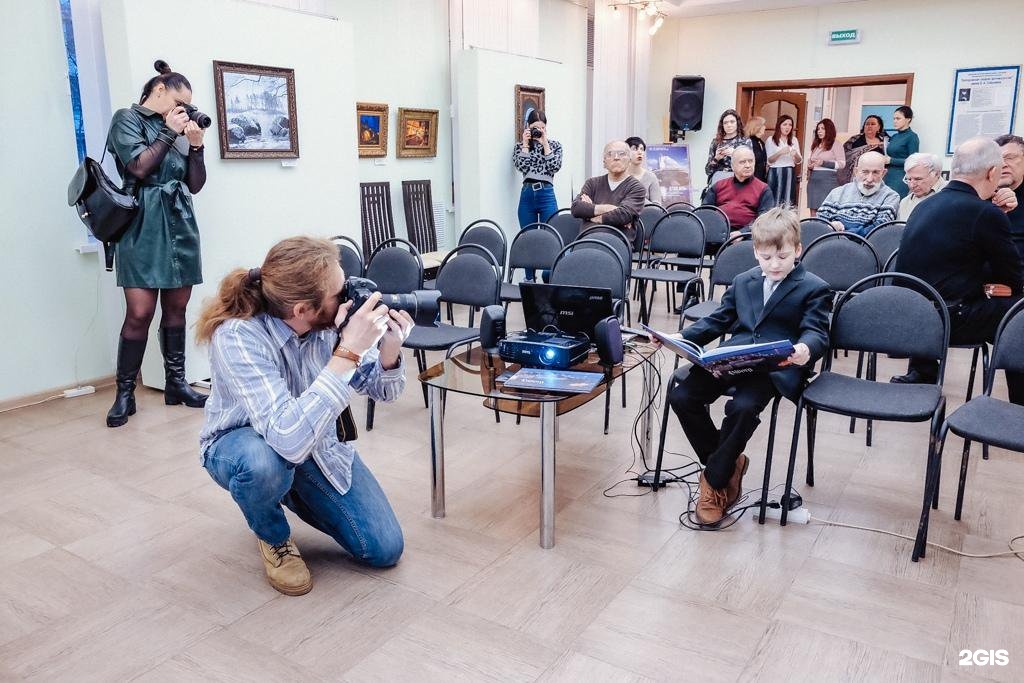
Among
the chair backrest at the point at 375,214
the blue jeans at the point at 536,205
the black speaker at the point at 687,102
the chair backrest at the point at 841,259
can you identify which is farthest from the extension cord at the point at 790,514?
the black speaker at the point at 687,102

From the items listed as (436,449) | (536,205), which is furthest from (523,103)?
(436,449)

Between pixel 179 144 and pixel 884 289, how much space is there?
3338 mm

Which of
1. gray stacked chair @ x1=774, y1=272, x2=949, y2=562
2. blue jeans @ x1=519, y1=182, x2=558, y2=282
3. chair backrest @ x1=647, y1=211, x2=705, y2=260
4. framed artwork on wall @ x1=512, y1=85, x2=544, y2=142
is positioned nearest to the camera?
gray stacked chair @ x1=774, y1=272, x2=949, y2=562

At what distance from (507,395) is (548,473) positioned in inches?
11.7

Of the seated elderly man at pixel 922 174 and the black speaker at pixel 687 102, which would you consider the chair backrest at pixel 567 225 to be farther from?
the black speaker at pixel 687 102

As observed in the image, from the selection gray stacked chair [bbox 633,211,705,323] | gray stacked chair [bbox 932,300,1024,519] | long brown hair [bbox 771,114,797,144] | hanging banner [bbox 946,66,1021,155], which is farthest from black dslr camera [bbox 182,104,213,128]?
hanging banner [bbox 946,66,1021,155]

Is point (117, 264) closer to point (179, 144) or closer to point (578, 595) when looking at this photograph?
point (179, 144)

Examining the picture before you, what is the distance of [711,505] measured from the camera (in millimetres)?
2826

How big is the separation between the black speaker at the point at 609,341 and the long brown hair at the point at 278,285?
968 mm

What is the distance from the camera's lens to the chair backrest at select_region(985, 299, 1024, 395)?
2.78 meters

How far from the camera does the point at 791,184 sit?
9.05 meters

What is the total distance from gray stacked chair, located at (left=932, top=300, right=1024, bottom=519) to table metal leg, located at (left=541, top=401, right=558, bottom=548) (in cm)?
122

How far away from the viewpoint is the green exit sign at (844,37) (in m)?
9.08

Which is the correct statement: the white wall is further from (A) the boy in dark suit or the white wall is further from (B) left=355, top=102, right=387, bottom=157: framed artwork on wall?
(A) the boy in dark suit
